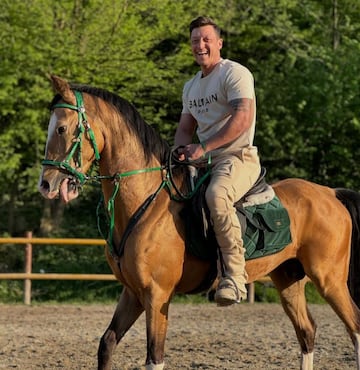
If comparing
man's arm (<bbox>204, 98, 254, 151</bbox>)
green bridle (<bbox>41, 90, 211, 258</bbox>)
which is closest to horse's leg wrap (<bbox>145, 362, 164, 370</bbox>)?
green bridle (<bbox>41, 90, 211, 258</bbox>)

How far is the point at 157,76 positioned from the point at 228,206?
14508mm

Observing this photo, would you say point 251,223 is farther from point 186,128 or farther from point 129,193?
point 129,193

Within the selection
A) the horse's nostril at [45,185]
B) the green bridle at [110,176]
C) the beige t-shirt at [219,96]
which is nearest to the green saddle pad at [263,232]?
the green bridle at [110,176]

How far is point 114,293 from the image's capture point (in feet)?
55.2

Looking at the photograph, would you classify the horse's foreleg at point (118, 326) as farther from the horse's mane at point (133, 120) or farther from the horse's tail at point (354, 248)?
the horse's tail at point (354, 248)

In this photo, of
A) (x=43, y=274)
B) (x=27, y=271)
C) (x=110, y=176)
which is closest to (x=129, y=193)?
(x=110, y=176)

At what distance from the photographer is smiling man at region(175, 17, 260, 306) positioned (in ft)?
19.4

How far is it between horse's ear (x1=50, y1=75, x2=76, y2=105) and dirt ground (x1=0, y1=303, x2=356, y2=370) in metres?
3.13

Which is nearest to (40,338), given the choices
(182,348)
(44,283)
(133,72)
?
(182,348)

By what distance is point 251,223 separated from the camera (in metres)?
6.37

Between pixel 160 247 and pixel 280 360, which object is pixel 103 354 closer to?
pixel 160 247

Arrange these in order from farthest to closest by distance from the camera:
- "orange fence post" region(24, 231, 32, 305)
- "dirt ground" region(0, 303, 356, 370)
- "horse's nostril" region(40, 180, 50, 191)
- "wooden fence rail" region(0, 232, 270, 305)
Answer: "orange fence post" region(24, 231, 32, 305), "wooden fence rail" region(0, 232, 270, 305), "dirt ground" region(0, 303, 356, 370), "horse's nostril" region(40, 180, 50, 191)

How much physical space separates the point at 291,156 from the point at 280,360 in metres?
12.7

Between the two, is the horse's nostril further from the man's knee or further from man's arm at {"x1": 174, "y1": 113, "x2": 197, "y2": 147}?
man's arm at {"x1": 174, "y1": 113, "x2": 197, "y2": 147}
